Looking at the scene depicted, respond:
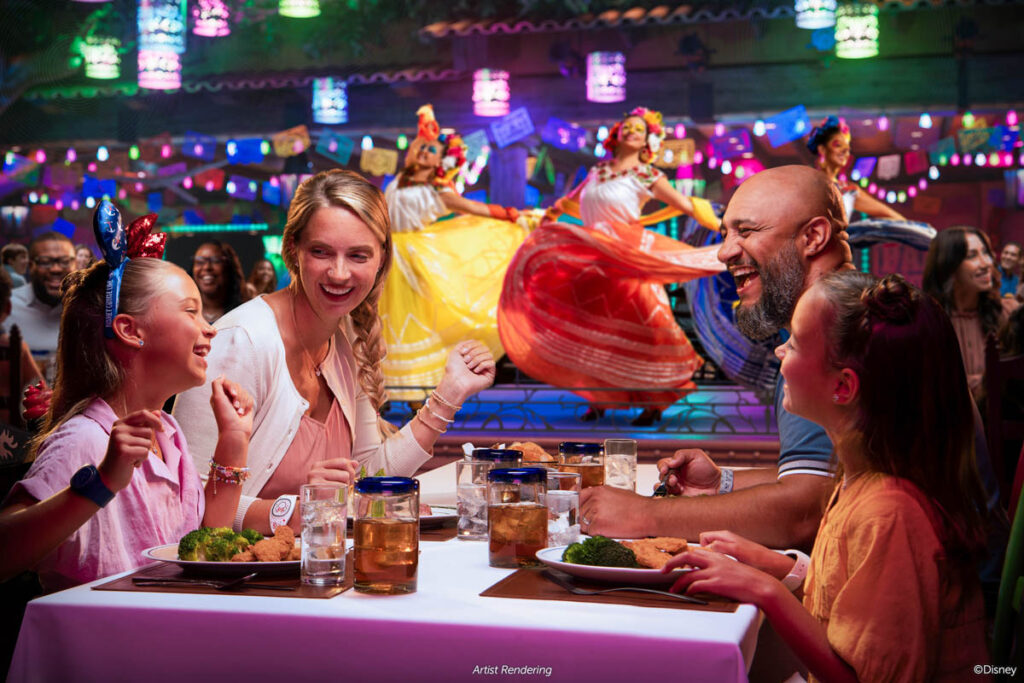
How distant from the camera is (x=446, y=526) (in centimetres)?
186

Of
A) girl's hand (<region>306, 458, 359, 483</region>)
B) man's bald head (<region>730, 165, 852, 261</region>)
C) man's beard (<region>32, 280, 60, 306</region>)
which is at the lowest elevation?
girl's hand (<region>306, 458, 359, 483</region>)

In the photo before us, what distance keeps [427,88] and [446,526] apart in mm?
9015

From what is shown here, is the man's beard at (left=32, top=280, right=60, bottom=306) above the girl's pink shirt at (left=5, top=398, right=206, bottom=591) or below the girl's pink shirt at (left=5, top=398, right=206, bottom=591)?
above

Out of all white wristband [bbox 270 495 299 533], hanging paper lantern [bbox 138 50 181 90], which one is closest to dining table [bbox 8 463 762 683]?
white wristband [bbox 270 495 299 533]

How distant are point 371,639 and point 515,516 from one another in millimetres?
362

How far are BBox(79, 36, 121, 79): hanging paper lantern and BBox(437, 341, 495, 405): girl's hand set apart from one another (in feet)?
31.5

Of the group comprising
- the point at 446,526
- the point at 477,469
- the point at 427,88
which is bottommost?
the point at 446,526

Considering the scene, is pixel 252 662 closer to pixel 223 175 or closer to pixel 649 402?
pixel 649 402

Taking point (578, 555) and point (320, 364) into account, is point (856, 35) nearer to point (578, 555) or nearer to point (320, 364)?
point (320, 364)

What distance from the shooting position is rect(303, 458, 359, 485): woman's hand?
1.75m

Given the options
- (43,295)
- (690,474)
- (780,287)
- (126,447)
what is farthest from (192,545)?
(43,295)

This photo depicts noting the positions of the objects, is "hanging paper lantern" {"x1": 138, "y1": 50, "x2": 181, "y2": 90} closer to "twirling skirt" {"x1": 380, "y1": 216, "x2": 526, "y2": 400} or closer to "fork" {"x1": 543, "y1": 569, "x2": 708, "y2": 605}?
"twirling skirt" {"x1": 380, "y1": 216, "x2": 526, "y2": 400}

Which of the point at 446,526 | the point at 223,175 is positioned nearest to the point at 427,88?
the point at 223,175

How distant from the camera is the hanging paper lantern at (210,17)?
10000 millimetres
